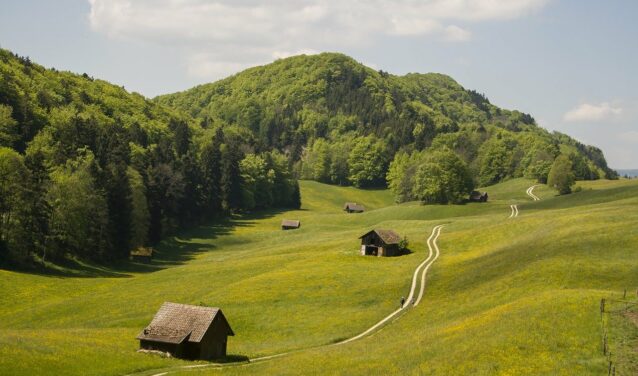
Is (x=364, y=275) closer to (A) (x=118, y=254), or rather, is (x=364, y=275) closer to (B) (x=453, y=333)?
(B) (x=453, y=333)

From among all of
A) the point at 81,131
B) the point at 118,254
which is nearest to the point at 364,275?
the point at 118,254

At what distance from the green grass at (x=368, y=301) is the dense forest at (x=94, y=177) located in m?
7.64

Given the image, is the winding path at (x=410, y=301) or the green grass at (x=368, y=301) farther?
the winding path at (x=410, y=301)

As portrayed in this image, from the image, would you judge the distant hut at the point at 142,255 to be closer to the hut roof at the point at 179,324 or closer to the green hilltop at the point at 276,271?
the green hilltop at the point at 276,271

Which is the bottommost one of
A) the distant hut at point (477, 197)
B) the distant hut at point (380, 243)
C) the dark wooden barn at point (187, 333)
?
the dark wooden barn at point (187, 333)

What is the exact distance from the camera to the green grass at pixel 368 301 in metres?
40.7

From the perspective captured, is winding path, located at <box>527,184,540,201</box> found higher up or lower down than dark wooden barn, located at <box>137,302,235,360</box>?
higher up

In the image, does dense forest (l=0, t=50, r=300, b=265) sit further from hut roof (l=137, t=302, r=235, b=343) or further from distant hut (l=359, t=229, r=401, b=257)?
hut roof (l=137, t=302, r=235, b=343)

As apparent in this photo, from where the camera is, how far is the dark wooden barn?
4962 cm

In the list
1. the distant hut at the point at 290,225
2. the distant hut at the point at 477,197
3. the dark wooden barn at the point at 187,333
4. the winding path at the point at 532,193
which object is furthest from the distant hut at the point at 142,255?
the winding path at the point at 532,193

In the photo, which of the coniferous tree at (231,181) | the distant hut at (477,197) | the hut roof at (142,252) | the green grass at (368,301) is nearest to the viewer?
the green grass at (368,301)

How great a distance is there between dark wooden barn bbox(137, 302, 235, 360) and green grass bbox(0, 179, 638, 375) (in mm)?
2099

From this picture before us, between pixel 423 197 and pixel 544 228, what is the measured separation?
6388 cm

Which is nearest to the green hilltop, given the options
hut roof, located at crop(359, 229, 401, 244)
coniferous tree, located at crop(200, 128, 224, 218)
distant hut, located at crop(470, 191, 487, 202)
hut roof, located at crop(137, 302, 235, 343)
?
coniferous tree, located at crop(200, 128, 224, 218)
